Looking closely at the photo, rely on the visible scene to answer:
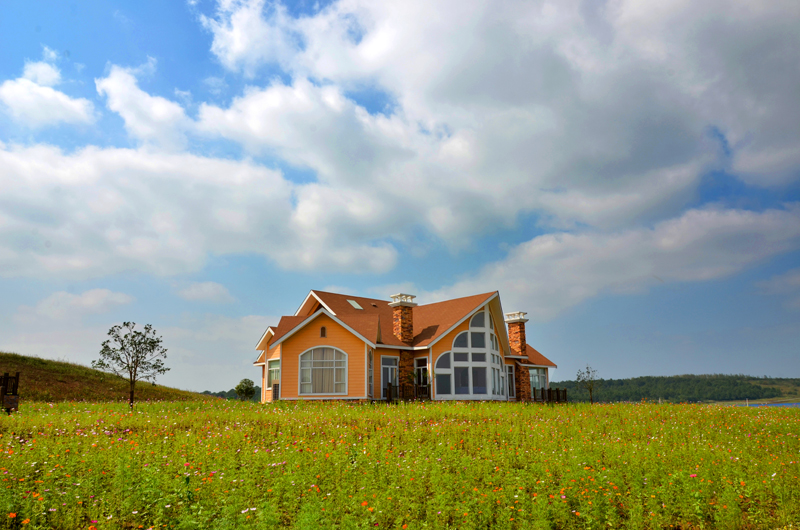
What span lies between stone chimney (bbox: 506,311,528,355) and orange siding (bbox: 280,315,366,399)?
1158cm

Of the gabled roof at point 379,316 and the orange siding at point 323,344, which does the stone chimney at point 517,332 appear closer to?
the gabled roof at point 379,316

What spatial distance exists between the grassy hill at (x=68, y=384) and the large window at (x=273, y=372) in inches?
432

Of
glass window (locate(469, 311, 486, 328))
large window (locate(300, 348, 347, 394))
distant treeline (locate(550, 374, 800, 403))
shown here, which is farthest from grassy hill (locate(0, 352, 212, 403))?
distant treeline (locate(550, 374, 800, 403))

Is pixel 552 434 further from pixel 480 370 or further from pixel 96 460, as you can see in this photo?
pixel 480 370

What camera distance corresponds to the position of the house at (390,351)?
25.0 metres

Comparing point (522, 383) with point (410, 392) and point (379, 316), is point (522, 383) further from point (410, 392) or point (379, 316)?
point (379, 316)

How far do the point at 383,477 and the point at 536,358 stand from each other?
27430mm

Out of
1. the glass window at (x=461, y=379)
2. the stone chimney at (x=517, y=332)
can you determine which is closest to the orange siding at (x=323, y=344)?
the glass window at (x=461, y=379)

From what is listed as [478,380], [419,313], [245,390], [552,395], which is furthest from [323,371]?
[245,390]

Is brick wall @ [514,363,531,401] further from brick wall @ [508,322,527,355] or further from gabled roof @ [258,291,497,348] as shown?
gabled roof @ [258,291,497,348]

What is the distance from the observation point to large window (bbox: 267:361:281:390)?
26.3m

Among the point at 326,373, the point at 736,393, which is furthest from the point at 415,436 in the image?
the point at 736,393

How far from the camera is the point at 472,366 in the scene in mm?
27109

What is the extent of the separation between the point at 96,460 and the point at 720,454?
13.4 m
